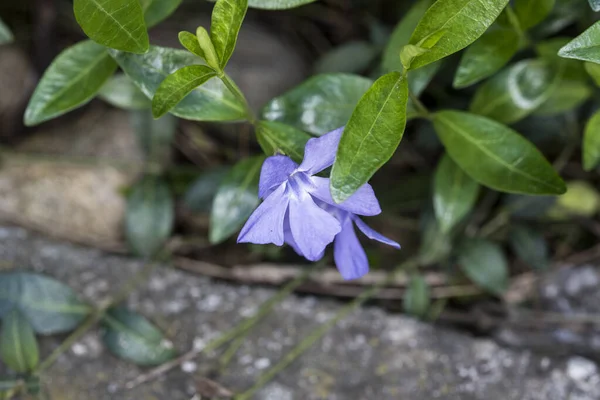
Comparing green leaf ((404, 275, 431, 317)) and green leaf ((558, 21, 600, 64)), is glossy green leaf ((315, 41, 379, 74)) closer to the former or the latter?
green leaf ((404, 275, 431, 317))

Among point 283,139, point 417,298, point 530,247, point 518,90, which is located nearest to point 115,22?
point 283,139

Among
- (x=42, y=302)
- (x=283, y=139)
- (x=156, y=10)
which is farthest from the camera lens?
(x=42, y=302)

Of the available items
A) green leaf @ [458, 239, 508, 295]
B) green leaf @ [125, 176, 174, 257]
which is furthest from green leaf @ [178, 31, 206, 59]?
green leaf @ [458, 239, 508, 295]

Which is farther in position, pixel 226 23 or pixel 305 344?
pixel 305 344

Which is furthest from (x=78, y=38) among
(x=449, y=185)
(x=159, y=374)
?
(x=449, y=185)

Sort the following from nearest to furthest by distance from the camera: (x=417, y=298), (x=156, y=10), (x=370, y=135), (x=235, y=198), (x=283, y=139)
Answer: (x=370, y=135) → (x=283, y=139) → (x=156, y=10) → (x=235, y=198) → (x=417, y=298)

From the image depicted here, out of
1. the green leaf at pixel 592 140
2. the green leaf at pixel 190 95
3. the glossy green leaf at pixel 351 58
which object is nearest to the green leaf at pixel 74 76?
the green leaf at pixel 190 95

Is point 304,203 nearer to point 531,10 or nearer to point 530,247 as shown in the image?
point 531,10
